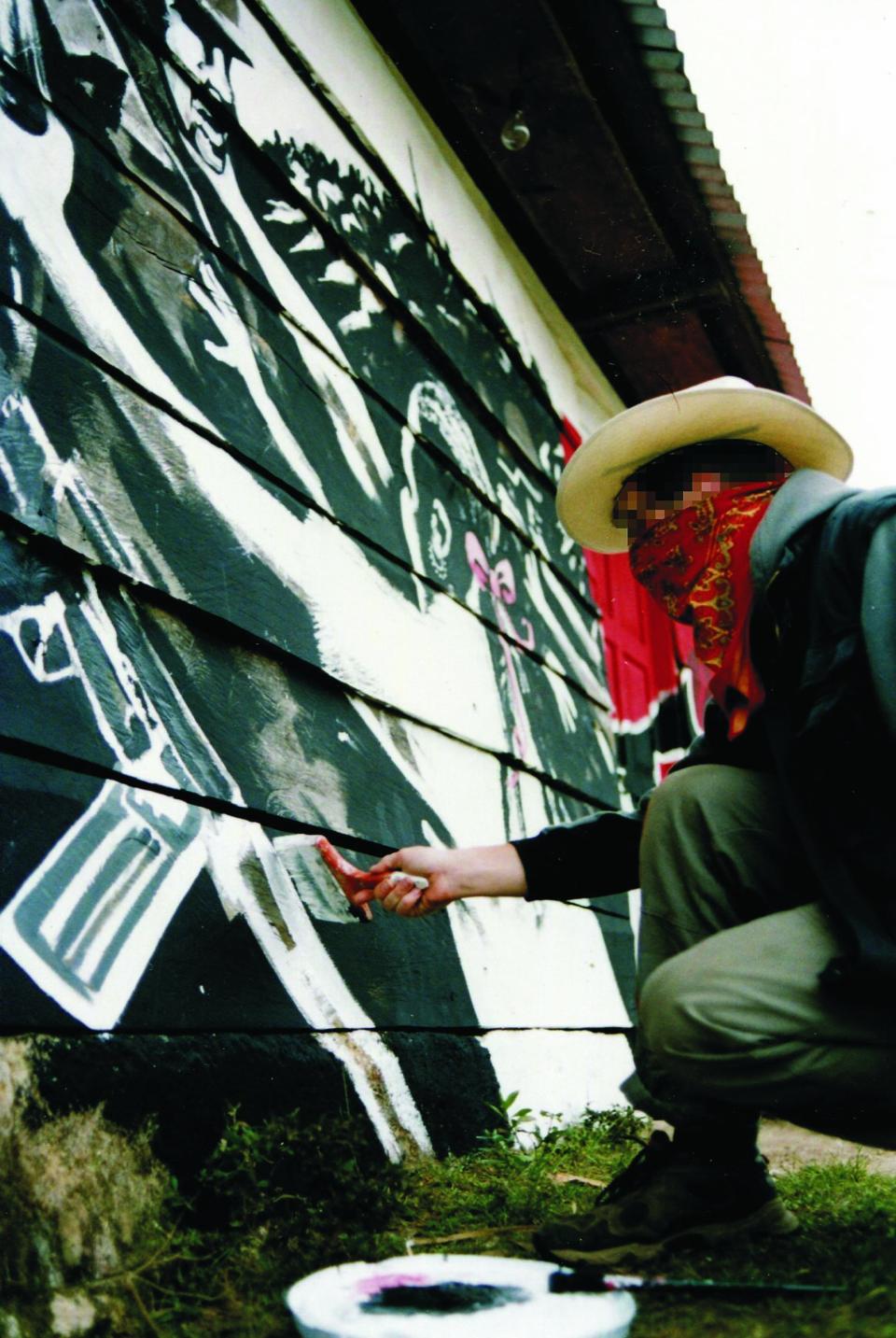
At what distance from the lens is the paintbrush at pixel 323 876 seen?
194 centimetres

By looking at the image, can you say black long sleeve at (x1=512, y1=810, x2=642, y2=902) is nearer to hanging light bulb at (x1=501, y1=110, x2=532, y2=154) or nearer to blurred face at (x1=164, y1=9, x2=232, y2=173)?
blurred face at (x1=164, y1=9, x2=232, y2=173)

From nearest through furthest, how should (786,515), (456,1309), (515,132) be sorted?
1. (456,1309)
2. (786,515)
3. (515,132)

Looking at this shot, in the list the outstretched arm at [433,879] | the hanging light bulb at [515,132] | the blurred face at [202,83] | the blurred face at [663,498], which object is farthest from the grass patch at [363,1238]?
the hanging light bulb at [515,132]

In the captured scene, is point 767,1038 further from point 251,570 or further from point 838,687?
point 251,570

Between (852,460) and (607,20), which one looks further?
(607,20)

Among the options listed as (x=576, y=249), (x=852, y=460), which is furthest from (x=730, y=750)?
(x=576, y=249)

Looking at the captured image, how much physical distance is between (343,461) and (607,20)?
178cm

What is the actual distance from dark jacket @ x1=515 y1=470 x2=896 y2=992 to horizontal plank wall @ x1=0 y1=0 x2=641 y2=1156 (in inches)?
35.6

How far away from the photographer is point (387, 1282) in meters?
1.30

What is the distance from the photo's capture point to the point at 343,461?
2414mm

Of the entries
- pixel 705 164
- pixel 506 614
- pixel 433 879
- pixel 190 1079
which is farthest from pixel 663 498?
pixel 705 164

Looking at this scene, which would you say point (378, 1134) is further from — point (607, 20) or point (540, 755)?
point (607, 20)

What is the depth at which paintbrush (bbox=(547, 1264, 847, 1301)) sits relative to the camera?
130 cm

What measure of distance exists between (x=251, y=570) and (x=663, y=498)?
2.70ft
